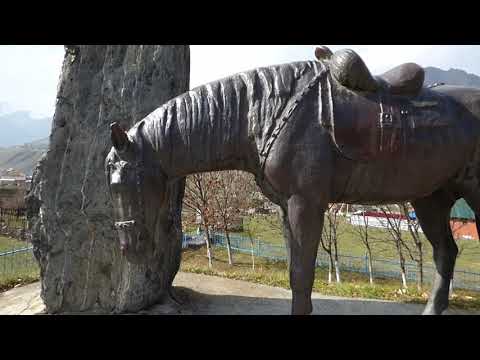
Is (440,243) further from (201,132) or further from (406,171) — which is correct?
(201,132)

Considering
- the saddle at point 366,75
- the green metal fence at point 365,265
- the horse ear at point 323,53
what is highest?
the horse ear at point 323,53

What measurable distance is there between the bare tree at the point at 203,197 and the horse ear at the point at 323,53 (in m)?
11.6

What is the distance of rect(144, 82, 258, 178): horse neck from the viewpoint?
2.44 metres

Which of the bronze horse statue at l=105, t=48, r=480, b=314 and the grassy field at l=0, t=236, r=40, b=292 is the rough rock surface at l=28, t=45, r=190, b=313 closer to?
the bronze horse statue at l=105, t=48, r=480, b=314

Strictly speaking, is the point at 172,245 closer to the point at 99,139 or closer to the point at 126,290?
the point at 126,290

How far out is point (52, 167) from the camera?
15.8ft

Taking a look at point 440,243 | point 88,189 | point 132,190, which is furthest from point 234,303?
point 132,190

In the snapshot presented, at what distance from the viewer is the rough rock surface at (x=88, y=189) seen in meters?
4.79

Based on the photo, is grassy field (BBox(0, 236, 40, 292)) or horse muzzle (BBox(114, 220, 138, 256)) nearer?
horse muzzle (BBox(114, 220, 138, 256))

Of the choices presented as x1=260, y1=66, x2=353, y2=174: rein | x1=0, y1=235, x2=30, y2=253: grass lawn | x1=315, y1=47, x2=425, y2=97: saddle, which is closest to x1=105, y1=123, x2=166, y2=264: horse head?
x1=260, y1=66, x2=353, y2=174: rein

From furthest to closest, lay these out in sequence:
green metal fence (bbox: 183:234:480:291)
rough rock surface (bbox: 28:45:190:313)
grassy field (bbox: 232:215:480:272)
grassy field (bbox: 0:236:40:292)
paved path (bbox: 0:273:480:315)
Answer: grassy field (bbox: 232:215:480:272) < green metal fence (bbox: 183:234:480:291) < grassy field (bbox: 0:236:40:292) < paved path (bbox: 0:273:480:315) < rough rock surface (bbox: 28:45:190:313)

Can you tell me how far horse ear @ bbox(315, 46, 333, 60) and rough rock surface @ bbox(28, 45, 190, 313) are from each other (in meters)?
2.88

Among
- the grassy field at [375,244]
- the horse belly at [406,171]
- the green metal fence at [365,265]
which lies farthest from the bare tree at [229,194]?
the horse belly at [406,171]

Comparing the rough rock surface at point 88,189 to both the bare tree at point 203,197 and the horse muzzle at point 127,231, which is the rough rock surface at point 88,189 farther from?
the bare tree at point 203,197
